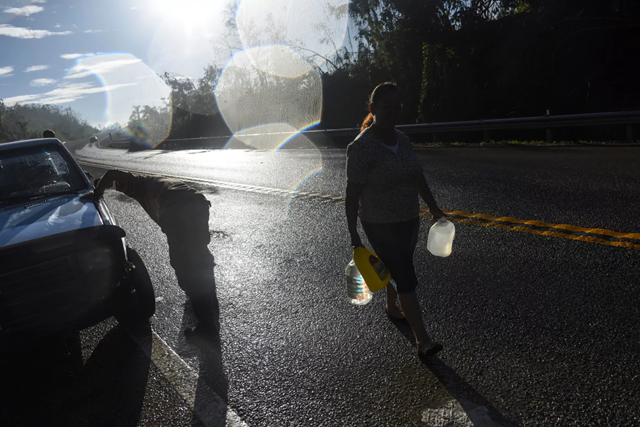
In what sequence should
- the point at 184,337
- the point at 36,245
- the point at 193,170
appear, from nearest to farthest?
the point at 36,245 → the point at 184,337 → the point at 193,170

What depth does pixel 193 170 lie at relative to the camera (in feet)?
55.5

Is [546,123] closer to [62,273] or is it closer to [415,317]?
[415,317]

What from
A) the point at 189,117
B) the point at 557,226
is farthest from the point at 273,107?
the point at 557,226

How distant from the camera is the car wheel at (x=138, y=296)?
13.3ft

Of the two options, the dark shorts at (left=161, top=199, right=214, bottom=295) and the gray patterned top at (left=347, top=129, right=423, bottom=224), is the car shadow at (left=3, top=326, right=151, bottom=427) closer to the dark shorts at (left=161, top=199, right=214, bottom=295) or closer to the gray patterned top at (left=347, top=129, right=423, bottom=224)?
the dark shorts at (left=161, top=199, right=214, bottom=295)

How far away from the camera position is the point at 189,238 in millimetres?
4008

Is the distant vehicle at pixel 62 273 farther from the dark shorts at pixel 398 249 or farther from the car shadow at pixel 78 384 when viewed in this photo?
the dark shorts at pixel 398 249

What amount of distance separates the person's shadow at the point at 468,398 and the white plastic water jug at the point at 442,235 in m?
0.79

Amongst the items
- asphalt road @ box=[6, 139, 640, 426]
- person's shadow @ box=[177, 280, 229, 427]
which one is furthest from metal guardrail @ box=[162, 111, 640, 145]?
person's shadow @ box=[177, 280, 229, 427]

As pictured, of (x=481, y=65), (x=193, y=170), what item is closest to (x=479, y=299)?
(x=193, y=170)

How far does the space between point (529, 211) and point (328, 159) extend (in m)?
9.40

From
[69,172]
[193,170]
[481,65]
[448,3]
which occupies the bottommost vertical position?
[193,170]

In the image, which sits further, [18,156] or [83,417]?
[18,156]

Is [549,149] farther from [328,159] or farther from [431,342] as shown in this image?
[431,342]
